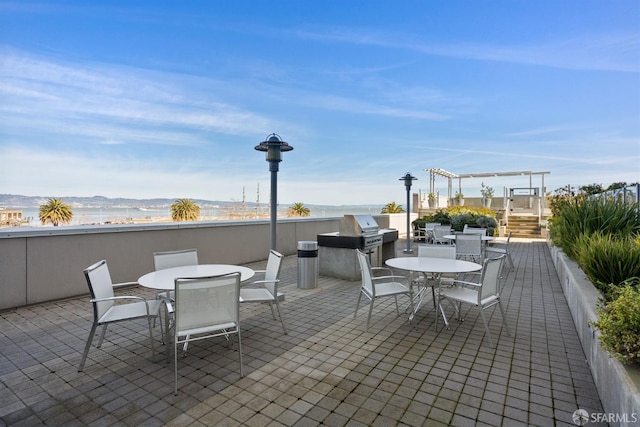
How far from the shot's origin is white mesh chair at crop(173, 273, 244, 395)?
92.6 inches

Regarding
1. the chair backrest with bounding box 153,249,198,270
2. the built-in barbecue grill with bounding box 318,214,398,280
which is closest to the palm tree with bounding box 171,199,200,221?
the built-in barbecue grill with bounding box 318,214,398,280

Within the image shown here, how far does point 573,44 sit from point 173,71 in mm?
19724

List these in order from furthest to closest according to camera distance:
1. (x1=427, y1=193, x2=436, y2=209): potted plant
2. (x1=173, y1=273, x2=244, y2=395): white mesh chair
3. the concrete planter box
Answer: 1. (x1=427, y1=193, x2=436, y2=209): potted plant
2. (x1=173, y1=273, x2=244, y2=395): white mesh chair
3. the concrete planter box

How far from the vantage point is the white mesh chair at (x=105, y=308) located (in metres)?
2.57

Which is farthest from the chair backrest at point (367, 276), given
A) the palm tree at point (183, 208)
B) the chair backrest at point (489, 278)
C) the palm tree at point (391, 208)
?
the palm tree at point (183, 208)

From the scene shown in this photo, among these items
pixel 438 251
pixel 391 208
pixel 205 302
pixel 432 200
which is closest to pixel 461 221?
pixel 432 200

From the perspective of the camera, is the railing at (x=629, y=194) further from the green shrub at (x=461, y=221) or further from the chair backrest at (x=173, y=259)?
the chair backrest at (x=173, y=259)

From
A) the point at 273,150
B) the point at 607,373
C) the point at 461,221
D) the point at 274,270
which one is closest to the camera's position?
the point at 607,373

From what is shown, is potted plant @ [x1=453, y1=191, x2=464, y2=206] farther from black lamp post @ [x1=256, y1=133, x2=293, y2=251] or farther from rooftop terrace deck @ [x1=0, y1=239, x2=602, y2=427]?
black lamp post @ [x1=256, y1=133, x2=293, y2=251]

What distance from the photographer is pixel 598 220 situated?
16.4 feet

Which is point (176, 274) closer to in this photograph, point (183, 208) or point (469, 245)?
point (469, 245)

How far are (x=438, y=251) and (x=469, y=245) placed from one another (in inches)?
80.5

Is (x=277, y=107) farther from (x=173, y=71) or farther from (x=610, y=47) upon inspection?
(x=610, y=47)

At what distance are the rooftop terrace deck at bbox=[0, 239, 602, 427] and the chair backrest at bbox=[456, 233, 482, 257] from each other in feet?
6.79
